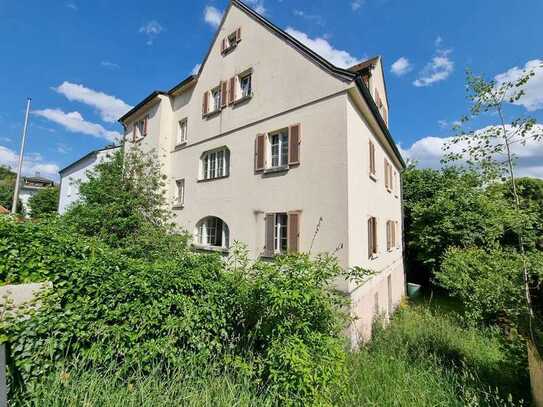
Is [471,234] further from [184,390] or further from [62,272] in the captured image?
[62,272]

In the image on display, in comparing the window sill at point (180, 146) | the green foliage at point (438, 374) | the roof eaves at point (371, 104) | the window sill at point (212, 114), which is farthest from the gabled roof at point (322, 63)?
the green foliage at point (438, 374)

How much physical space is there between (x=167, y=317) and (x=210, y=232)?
8661 mm

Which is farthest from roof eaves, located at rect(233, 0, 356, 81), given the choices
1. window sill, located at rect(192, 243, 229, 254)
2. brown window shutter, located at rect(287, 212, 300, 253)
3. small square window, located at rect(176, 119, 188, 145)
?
window sill, located at rect(192, 243, 229, 254)

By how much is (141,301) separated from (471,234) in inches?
637

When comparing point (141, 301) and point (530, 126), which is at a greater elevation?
point (530, 126)

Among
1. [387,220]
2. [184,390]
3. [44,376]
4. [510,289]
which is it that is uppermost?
[387,220]

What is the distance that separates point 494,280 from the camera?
6926 mm

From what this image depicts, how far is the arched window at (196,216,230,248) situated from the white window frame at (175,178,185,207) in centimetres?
194

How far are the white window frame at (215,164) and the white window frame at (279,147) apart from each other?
2531 millimetres

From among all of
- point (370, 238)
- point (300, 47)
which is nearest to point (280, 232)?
point (370, 238)

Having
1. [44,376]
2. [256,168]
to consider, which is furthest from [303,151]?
[44,376]

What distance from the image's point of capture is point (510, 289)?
595 centimetres

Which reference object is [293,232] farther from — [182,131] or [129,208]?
[182,131]

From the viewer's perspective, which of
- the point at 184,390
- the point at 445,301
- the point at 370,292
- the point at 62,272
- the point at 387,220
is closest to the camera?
the point at 184,390
